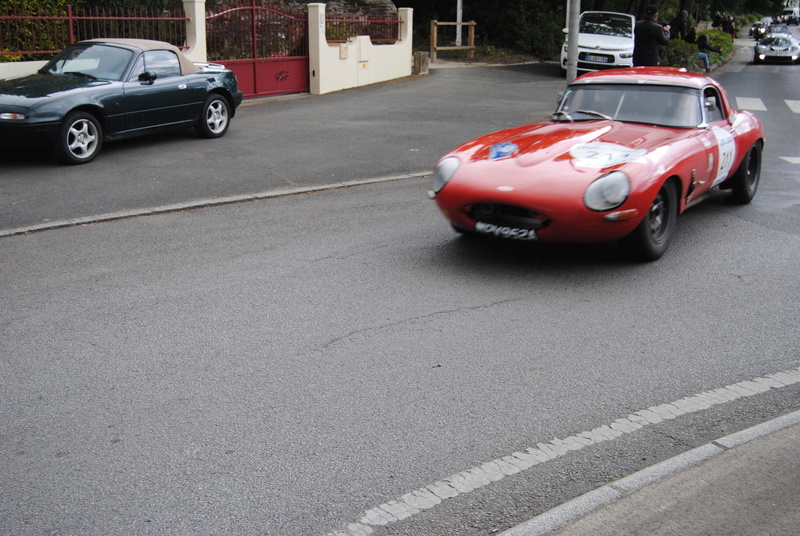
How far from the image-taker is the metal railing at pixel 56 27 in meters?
13.8

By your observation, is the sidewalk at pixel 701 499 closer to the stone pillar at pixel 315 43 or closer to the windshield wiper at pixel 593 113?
the windshield wiper at pixel 593 113

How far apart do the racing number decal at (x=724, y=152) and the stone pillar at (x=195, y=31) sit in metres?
11.3

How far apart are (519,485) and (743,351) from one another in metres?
2.25

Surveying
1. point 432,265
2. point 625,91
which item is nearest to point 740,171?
point 625,91

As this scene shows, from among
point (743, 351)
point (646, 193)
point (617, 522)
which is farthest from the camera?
point (646, 193)

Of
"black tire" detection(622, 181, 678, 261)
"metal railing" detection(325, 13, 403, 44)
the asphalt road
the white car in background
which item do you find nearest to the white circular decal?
"black tire" detection(622, 181, 678, 261)

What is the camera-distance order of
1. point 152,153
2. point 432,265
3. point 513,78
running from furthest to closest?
point 513,78
point 152,153
point 432,265

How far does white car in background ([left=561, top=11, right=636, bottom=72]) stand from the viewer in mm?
24078

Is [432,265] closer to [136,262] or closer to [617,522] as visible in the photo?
[136,262]

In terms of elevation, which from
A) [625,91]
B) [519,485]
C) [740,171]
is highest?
[625,91]

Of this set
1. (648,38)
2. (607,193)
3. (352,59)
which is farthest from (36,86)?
(352,59)

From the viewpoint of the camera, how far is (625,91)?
792 centimetres

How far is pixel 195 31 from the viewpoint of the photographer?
16406 mm

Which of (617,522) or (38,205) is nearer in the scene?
(617,522)
